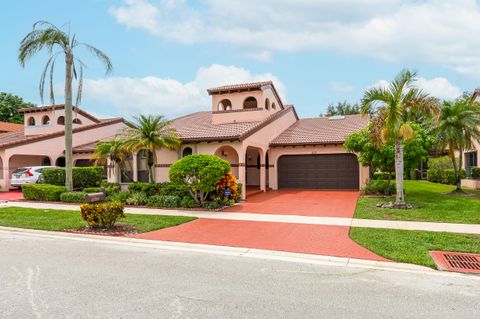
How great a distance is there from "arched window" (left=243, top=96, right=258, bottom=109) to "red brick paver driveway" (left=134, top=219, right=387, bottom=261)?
12872 mm

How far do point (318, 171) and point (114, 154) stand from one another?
12891mm

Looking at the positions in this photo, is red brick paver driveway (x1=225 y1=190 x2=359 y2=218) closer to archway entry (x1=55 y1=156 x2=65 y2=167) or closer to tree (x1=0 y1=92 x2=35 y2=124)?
archway entry (x1=55 y1=156 x2=65 y2=167)

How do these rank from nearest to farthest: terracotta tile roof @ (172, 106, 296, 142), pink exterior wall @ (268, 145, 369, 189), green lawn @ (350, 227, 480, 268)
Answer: green lawn @ (350, 227, 480, 268) → terracotta tile roof @ (172, 106, 296, 142) → pink exterior wall @ (268, 145, 369, 189)

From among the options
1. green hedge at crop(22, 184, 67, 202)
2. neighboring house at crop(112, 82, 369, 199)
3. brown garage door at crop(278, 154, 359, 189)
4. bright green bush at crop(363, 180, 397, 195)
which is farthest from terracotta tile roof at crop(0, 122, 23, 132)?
bright green bush at crop(363, 180, 397, 195)

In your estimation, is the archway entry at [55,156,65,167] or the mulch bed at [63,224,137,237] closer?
the mulch bed at [63,224,137,237]

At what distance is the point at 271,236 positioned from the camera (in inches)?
363

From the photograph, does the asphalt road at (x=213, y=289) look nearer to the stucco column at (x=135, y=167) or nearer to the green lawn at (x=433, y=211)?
the green lawn at (x=433, y=211)

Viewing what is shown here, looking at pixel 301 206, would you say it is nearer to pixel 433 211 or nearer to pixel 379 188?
pixel 433 211

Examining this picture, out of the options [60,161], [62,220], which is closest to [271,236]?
[62,220]

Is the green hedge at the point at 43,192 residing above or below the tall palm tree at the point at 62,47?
below

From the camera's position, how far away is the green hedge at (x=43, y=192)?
17.4m

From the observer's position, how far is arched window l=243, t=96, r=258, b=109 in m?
22.7

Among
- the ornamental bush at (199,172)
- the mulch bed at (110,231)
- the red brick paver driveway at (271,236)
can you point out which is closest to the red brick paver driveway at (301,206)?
the ornamental bush at (199,172)

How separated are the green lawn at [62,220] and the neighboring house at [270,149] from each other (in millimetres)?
7094
